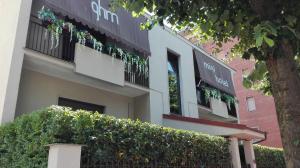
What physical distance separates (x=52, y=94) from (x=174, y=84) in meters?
6.85

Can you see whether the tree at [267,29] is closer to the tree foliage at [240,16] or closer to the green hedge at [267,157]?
the tree foliage at [240,16]

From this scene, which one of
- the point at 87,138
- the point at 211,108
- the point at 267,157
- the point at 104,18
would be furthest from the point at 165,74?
the point at 87,138

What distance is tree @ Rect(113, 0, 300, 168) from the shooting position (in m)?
4.25

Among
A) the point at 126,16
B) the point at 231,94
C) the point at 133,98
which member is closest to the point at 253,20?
the point at 126,16

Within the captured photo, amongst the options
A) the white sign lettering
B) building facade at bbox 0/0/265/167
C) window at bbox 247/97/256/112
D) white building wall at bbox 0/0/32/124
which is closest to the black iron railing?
building facade at bbox 0/0/265/167

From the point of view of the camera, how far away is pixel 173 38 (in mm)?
17203

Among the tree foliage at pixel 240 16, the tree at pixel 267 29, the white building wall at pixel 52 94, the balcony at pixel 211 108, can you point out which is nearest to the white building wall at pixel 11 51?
the white building wall at pixel 52 94

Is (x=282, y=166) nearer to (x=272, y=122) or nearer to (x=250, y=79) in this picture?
(x=250, y=79)

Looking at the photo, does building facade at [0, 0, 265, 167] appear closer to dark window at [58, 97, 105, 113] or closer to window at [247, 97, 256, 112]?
dark window at [58, 97, 105, 113]

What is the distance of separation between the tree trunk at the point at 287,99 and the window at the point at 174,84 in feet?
37.6

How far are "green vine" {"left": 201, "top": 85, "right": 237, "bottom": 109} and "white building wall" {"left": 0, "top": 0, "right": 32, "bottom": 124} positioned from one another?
36.0ft

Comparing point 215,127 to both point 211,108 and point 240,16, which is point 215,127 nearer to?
point 211,108

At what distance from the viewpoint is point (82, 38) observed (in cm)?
1174

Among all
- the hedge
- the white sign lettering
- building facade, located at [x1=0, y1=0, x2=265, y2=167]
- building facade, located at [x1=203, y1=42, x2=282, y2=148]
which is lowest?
the hedge
